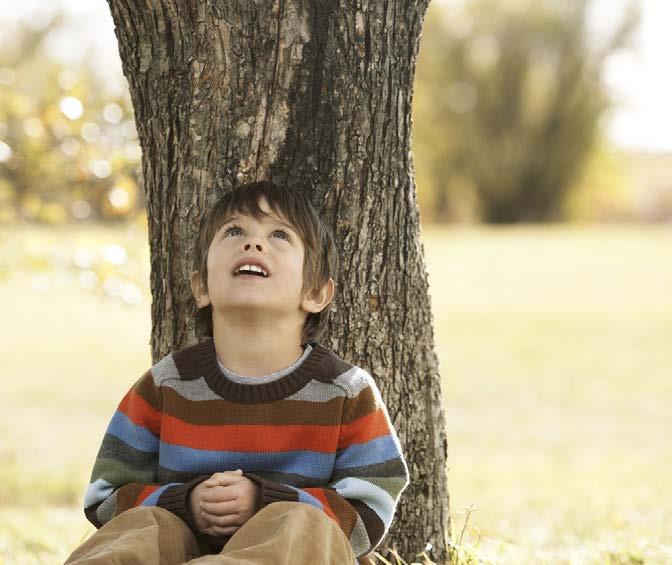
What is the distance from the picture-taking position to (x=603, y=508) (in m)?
5.24

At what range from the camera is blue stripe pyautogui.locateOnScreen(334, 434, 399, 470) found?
7.32 ft

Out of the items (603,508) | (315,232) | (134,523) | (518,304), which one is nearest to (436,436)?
(315,232)

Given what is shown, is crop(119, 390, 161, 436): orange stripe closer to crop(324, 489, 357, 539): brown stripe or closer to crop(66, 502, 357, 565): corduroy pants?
crop(66, 502, 357, 565): corduroy pants

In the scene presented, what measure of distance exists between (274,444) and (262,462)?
0.05 meters

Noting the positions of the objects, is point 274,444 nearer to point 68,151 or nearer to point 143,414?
point 143,414

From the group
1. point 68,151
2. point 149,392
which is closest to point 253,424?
point 149,392

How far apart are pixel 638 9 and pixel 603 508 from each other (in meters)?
22.1

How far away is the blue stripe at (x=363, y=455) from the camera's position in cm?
223

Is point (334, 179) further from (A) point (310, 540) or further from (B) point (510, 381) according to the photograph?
(B) point (510, 381)

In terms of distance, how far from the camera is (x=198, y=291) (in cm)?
246

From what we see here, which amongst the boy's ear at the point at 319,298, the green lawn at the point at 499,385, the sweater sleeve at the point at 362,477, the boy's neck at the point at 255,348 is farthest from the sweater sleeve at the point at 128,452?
the green lawn at the point at 499,385

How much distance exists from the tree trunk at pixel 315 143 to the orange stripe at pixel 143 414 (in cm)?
38

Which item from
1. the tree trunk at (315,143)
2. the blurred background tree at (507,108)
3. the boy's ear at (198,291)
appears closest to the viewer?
the boy's ear at (198,291)

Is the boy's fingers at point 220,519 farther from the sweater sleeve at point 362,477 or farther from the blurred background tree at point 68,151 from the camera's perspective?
the blurred background tree at point 68,151
